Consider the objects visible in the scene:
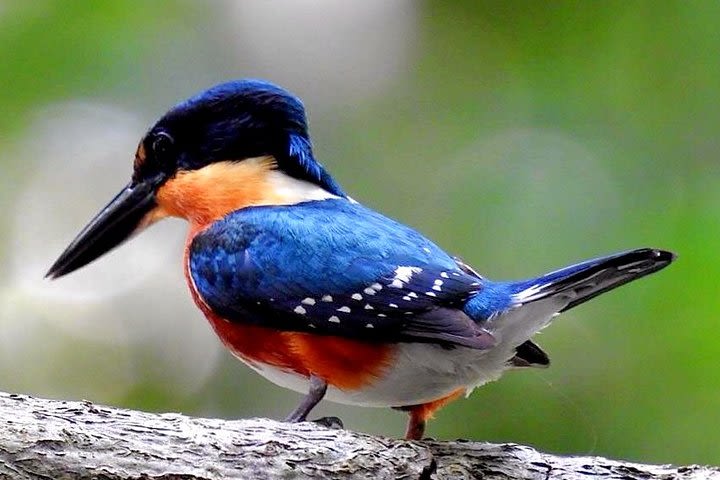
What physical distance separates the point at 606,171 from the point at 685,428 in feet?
3.11

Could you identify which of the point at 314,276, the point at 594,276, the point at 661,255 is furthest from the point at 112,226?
the point at 661,255

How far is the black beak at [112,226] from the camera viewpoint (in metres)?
3.19

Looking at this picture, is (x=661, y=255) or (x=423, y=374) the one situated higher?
(x=661, y=255)

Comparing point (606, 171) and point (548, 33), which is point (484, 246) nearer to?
point (606, 171)

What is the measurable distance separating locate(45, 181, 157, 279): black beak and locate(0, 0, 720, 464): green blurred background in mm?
985

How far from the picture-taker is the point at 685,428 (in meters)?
3.50

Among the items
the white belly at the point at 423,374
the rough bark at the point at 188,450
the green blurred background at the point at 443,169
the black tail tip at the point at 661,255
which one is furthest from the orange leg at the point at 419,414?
the green blurred background at the point at 443,169

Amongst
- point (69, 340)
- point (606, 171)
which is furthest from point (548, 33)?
point (69, 340)

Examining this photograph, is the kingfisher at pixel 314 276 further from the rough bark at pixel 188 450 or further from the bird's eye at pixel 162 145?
the rough bark at pixel 188 450

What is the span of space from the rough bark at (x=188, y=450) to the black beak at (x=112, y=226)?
886 mm

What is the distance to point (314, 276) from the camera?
271cm

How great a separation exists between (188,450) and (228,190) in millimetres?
934

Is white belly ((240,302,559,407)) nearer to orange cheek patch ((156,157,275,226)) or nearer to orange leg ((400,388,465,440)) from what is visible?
orange leg ((400,388,465,440))

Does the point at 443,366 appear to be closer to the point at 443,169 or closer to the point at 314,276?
the point at 314,276
